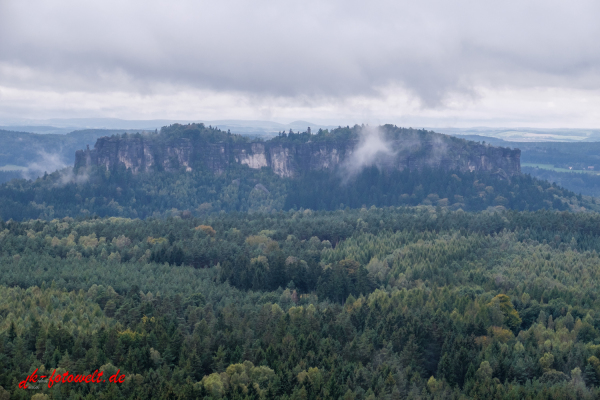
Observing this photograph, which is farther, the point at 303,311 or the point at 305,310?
the point at 305,310

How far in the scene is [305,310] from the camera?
9175 centimetres

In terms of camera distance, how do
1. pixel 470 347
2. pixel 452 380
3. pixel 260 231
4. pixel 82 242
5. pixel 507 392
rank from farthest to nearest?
1. pixel 260 231
2. pixel 82 242
3. pixel 470 347
4. pixel 452 380
5. pixel 507 392

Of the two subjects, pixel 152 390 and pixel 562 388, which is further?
pixel 562 388

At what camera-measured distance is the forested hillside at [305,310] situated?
2655 inches

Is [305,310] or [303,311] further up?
[303,311]

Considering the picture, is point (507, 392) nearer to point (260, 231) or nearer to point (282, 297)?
point (282, 297)

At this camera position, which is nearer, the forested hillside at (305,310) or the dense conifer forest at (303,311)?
the dense conifer forest at (303,311)

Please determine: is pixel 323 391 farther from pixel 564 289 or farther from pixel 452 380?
pixel 564 289

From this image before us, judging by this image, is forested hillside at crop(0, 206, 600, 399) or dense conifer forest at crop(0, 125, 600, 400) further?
forested hillside at crop(0, 206, 600, 399)

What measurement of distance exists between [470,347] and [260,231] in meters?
84.6

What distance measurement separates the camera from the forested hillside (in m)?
67.4

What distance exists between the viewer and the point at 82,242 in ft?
444

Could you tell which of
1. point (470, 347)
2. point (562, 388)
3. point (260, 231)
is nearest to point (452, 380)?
point (470, 347)

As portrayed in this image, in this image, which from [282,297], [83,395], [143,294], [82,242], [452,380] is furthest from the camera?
[82,242]
